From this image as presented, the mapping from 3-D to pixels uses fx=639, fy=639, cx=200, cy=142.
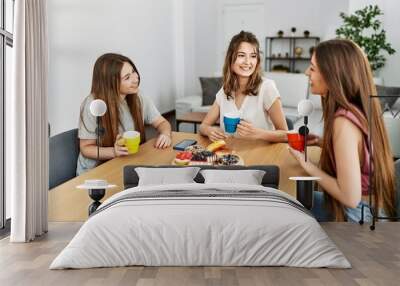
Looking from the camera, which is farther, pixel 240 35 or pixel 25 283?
pixel 240 35

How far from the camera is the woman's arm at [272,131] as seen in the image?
12.1 feet

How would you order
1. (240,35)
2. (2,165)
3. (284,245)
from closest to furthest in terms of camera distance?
1. (284,245)
2. (2,165)
3. (240,35)

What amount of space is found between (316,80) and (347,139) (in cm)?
38

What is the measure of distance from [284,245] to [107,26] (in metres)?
1.73

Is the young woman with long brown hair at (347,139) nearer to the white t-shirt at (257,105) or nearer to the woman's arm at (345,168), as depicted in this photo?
the woman's arm at (345,168)

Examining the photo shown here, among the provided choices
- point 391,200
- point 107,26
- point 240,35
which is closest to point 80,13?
point 107,26

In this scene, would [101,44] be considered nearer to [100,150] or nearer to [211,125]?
[100,150]

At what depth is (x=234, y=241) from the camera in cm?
271

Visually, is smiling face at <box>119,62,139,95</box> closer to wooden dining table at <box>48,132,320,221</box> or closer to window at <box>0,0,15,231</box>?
wooden dining table at <box>48,132,320,221</box>

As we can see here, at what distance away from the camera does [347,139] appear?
11.1 ft

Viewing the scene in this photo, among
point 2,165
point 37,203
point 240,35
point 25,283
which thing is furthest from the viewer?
point 240,35

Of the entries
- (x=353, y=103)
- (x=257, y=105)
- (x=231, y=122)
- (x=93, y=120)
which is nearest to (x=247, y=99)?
(x=257, y=105)

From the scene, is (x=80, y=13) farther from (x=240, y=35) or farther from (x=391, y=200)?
(x=391, y=200)

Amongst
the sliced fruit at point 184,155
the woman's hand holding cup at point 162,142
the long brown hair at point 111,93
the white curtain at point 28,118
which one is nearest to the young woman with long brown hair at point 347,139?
the sliced fruit at point 184,155
